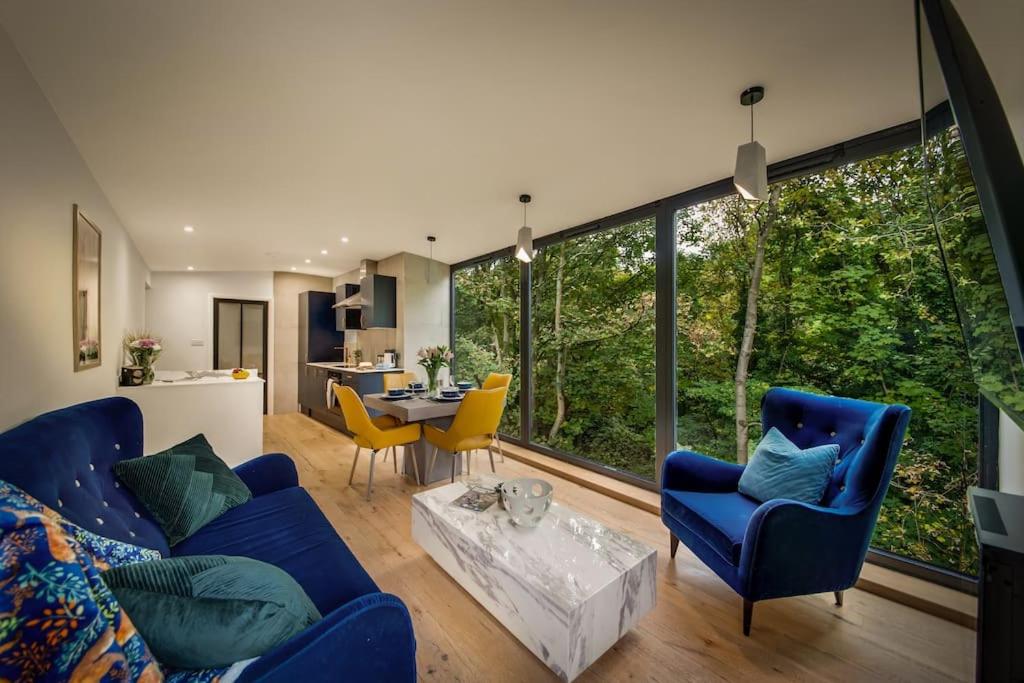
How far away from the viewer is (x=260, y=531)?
156 cm

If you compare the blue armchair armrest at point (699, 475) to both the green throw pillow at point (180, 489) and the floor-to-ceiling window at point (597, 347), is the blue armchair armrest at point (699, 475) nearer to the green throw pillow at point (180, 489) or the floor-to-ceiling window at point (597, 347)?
the floor-to-ceiling window at point (597, 347)

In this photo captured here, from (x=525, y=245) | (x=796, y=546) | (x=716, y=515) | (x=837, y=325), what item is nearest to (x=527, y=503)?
(x=716, y=515)

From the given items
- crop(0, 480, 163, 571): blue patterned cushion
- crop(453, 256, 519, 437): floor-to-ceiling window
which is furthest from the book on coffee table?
crop(453, 256, 519, 437): floor-to-ceiling window

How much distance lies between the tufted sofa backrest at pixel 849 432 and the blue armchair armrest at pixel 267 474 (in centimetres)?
263

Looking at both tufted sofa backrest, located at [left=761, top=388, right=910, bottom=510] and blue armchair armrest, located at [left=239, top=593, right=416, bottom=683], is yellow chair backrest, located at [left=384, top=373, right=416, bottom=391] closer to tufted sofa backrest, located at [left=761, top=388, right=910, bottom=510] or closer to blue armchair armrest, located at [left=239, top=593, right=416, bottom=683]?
blue armchair armrest, located at [left=239, top=593, right=416, bottom=683]

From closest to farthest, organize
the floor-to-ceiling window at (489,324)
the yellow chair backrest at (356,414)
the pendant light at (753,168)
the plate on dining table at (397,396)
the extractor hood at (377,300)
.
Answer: the pendant light at (753,168) < the yellow chair backrest at (356,414) < the plate on dining table at (397,396) < the floor-to-ceiling window at (489,324) < the extractor hood at (377,300)

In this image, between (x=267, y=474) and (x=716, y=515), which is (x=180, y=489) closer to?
(x=267, y=474)

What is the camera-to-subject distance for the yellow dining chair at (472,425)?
115 inches

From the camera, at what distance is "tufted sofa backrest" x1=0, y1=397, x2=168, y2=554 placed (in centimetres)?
98

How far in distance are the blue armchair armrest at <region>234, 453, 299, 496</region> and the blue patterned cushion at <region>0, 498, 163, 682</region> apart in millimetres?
1389

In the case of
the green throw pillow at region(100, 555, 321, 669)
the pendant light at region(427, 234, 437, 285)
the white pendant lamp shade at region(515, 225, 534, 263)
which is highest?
the pendant light at region(427, 234, 437, 285)

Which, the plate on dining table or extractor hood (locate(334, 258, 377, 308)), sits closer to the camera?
the plate on dining table

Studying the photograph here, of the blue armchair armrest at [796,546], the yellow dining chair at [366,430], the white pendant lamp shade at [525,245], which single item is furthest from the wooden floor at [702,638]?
the white pendant lamp shade at [525,245]

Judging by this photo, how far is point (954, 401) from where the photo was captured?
1968mm
